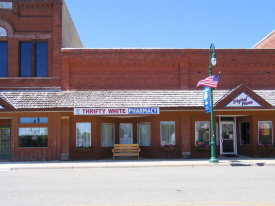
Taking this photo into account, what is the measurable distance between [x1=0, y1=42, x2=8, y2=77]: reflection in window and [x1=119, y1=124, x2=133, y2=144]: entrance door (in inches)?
317

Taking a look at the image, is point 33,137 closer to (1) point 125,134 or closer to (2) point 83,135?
(2) point 83,135

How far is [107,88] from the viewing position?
18.4 meters

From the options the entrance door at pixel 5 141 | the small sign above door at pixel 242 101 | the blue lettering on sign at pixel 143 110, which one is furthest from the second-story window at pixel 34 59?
the small sign above door at pixel 242 101

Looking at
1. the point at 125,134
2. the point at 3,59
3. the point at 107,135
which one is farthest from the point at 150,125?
the point at 3,59

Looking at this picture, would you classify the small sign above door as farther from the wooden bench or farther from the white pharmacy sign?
the wooden bench

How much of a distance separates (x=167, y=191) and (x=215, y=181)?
231cm

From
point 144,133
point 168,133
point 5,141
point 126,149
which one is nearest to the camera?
point 126,149

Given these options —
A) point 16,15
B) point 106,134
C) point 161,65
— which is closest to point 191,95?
point 161,65

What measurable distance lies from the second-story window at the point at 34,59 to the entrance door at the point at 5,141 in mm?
3772

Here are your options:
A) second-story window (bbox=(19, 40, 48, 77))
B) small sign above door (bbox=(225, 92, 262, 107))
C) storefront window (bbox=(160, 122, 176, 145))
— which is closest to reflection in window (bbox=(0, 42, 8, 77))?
second-story window (bbox=(19, 40, 48, 77))

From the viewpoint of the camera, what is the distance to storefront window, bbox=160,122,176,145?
18.0m

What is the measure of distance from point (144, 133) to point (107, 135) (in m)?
2.38

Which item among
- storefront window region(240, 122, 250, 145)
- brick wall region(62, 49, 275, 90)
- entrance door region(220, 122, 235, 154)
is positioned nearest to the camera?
storefront window region(240, 122, 250, 145)

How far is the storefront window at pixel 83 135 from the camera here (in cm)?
1783
